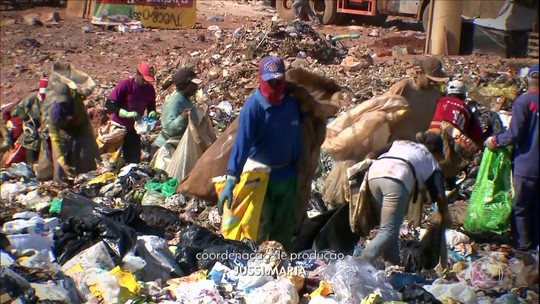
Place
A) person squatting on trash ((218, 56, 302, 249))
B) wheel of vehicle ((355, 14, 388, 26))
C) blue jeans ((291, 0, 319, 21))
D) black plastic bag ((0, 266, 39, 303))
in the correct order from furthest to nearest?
blue jeans ((291, 0, 319, 21))
wheel of vehicle ((355, 14, 388, 26))
person squatting on trash ((218, 56, 302, 249))
black plastic bag ((0, 266, 39, 303))

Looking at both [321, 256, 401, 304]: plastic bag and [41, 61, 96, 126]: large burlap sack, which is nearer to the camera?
[321, 256, 401, 304]: plastic bag

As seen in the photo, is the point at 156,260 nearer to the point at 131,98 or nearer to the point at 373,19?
the point at 131,98

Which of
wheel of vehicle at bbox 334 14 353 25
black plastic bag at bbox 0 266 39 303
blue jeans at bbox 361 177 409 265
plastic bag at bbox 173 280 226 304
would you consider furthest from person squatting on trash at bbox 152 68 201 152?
wheel of vehicle at bbox 334 14 353 25

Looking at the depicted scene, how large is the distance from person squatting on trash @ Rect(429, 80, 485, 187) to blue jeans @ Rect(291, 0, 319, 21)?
48.3ft

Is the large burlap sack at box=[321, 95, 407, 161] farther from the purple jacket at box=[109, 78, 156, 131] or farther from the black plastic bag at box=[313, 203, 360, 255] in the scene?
the purple jacket at box=[109, 78, 156, 131]

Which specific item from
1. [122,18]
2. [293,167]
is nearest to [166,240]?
[293,167]

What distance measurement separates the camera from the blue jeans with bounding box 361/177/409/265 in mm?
5691

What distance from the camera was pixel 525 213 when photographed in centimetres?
704

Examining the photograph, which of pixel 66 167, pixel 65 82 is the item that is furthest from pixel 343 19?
pixel 65 82

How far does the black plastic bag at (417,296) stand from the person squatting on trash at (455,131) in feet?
7.12

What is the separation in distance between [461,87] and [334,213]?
208cm

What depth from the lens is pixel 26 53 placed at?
56.8ft

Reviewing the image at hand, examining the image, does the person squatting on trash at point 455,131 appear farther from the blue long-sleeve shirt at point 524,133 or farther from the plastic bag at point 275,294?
the plastic bag at point 275,294

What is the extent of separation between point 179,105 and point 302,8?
46.9 feet
